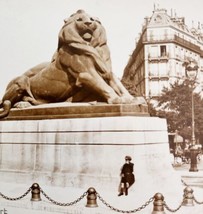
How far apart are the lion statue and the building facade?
79.3ft

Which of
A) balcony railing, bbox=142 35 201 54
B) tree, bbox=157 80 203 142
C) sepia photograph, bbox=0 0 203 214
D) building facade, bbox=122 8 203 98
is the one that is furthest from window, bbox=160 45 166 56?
sepia photograph, bbox=0 0 203 214

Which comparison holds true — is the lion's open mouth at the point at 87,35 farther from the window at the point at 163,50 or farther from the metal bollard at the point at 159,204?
the window at the point at 163,50

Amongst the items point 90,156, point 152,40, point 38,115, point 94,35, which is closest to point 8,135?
point 38,115

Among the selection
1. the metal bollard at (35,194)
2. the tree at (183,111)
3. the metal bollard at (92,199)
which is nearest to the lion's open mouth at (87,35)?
the metal bollard at (35,194)

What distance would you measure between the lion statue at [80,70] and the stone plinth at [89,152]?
76 cm

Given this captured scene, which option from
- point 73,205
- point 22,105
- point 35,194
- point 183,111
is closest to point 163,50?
point 183,111

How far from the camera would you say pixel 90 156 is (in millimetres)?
9039

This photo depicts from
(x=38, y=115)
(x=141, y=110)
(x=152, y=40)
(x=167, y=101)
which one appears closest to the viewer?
(x=141, y=110)

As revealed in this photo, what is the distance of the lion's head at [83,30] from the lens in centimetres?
1024

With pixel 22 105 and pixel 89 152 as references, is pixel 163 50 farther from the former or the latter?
pixel 89 152

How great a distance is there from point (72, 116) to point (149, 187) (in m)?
2.30

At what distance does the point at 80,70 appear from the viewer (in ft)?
33.0

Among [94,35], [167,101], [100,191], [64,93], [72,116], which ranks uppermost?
[167,101]

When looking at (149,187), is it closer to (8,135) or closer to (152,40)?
(8,135)
